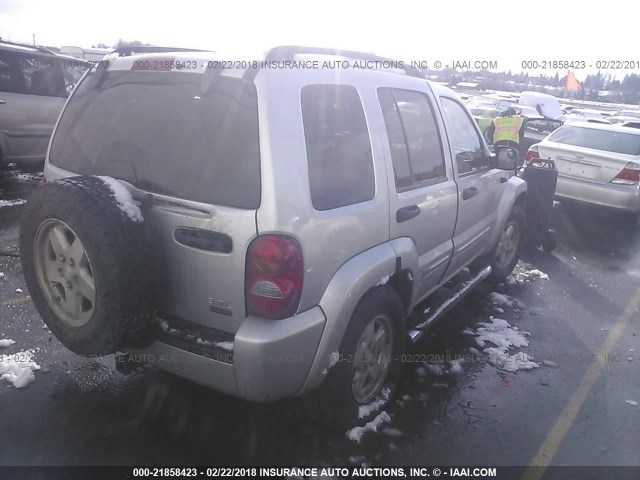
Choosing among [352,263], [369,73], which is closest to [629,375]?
[352,263]

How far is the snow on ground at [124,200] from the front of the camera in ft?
7.78

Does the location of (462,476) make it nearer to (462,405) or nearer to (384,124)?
(462,405)

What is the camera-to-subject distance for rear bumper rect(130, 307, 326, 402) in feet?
7.51

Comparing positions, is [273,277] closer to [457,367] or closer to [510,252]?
[457,367]

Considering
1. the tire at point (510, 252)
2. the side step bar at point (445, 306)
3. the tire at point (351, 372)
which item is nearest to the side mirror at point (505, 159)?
the tire at point (510, 252)

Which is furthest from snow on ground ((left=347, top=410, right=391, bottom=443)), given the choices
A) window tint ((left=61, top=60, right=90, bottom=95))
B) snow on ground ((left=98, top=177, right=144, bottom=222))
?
window tint ((left=61, top=60, right=90, bottom=95))

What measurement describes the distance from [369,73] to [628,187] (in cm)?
636

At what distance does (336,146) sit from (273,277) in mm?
788

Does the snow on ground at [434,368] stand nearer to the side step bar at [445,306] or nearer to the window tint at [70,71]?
the side step bar at [445,306]

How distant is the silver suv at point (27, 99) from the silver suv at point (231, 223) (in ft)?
18.1

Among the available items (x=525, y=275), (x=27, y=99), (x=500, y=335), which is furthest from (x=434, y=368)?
(x=27, y=99)

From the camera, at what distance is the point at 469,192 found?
13.2ft

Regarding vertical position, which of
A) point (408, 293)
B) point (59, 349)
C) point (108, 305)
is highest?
point (108, 305)

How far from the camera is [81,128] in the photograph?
3.00 meters
